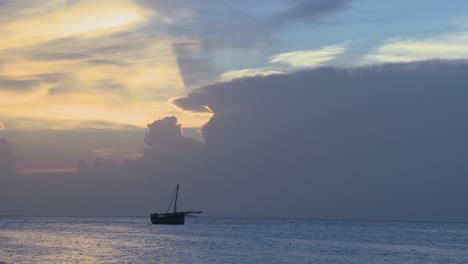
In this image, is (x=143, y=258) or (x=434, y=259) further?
(x=434, y=259)

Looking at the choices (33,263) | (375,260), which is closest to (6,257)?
(33,263)

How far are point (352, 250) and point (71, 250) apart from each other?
52279mm

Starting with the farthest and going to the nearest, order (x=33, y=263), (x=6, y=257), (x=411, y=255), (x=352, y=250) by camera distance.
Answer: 1. (x=352, y=250)
2. (x=411, y=255)
3. (x=6, y=257)
4. (x=33, y=263)

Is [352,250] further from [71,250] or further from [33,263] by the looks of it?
[33,263]

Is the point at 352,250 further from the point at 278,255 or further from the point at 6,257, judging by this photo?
the point at 6,257

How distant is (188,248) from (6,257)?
35266mm

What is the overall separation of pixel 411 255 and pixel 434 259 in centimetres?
653

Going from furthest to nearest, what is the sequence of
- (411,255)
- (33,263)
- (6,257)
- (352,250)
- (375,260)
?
1. (352,250)
2. (411,255)
3. (375,260)
4. (6,257)
5. (33,263)

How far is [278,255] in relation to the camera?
109 meters

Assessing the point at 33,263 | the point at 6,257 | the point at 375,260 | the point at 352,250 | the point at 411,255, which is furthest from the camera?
the point at 352,250

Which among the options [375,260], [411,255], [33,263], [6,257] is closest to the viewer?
[33,263]

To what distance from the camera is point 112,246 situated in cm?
12275

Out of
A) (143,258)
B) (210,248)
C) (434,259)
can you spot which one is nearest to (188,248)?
(210,248)

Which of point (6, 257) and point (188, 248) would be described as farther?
point (188, 248)
